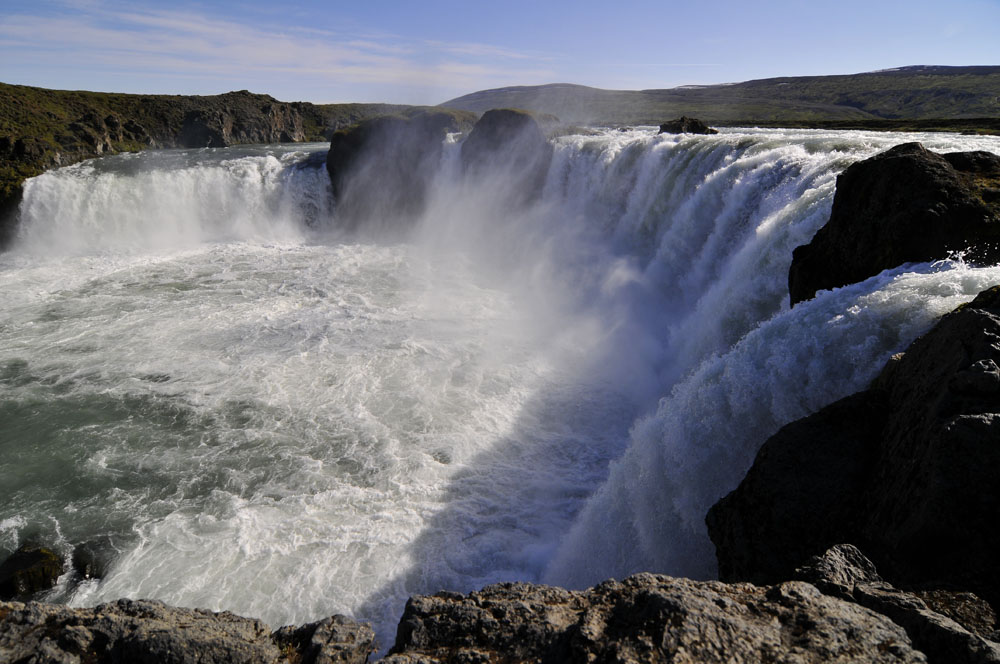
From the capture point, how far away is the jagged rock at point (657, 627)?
276 centimetres

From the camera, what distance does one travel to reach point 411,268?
23.3m

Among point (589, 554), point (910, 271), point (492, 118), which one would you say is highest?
point (492, 118)

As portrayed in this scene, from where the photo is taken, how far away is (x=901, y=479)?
3.91m

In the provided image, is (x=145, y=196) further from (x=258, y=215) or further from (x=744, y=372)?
(x=744, y=372)

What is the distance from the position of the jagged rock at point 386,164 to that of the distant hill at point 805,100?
119 feet

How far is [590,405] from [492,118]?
2074cm

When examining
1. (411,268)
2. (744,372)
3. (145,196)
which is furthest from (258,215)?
(744,372)

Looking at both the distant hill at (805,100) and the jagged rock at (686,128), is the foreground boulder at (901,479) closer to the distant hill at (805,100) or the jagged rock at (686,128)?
the jagged rock at (686,128)

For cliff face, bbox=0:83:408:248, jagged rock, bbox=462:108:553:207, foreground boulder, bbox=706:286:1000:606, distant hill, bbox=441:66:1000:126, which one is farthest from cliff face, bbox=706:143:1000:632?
distant hill, bbox=441:66:1000:126

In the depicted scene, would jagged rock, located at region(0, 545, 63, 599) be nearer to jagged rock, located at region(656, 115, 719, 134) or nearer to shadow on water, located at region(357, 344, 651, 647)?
shadow on water, located at region(357, 344, 651, 647)

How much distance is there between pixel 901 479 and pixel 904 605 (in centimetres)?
119

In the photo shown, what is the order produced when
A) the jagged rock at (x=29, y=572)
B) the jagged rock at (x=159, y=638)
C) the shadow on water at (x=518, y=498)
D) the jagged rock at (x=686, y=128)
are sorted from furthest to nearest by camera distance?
1. the jagged rock at (x=686, y=128)
2. the shadow on water at (x=518, y=498)
3. the jagged rock at (x=29, y=572)
4. the jagged rock at (x=159, y=638)

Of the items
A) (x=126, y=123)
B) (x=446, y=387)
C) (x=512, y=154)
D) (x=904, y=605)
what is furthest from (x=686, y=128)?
(x=126, y=123)

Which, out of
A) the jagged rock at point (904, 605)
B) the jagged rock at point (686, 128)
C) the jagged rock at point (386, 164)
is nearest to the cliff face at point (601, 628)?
the jagged rock at point (904, 605)
